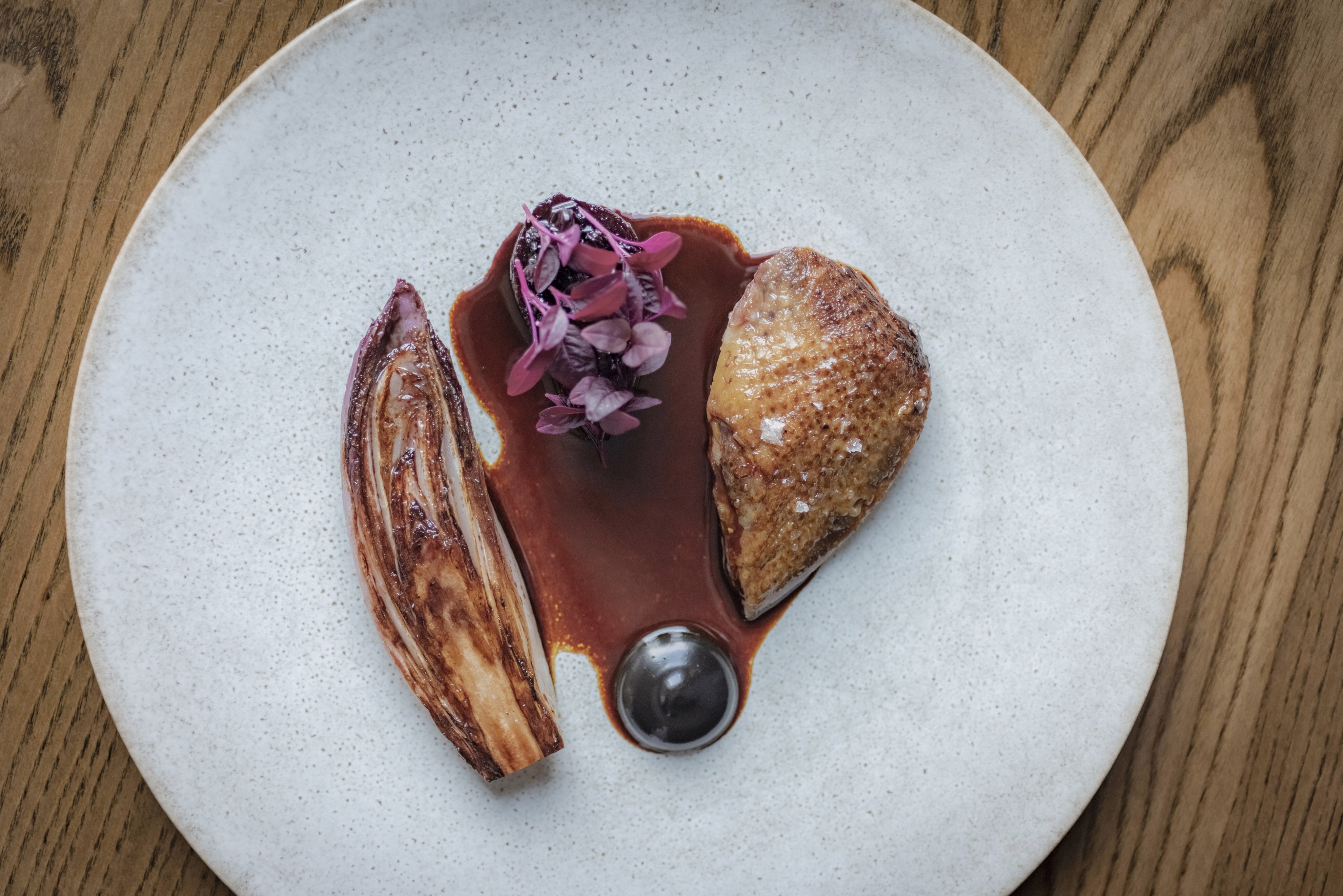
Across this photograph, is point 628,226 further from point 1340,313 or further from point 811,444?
point 1340,313

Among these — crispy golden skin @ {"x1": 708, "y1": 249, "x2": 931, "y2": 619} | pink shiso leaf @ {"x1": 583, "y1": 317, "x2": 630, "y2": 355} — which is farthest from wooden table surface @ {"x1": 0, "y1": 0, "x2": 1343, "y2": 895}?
pink shiso leaf @ {"x1": 583, "y1": 317, "x2": 630, "y2": 355}

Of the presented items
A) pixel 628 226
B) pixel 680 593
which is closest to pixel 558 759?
pixel 680 593

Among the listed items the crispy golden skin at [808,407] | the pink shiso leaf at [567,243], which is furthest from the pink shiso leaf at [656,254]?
the crispy golden skin at [808,407]

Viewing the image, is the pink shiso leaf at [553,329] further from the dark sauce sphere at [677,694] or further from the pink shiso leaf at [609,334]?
the dark sauce sphere at [677,694]

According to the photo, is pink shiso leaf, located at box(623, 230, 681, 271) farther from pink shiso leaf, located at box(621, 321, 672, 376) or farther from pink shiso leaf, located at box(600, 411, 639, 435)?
pink shiso leaf, located at box(600, 411, 639, 435)

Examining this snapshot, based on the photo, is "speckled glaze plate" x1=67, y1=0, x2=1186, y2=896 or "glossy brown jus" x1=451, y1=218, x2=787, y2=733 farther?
"glossy brown jus" x1=451, y1=218, x2=787, y2=733

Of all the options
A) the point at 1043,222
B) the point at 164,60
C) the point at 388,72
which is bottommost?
the point at 164,60
